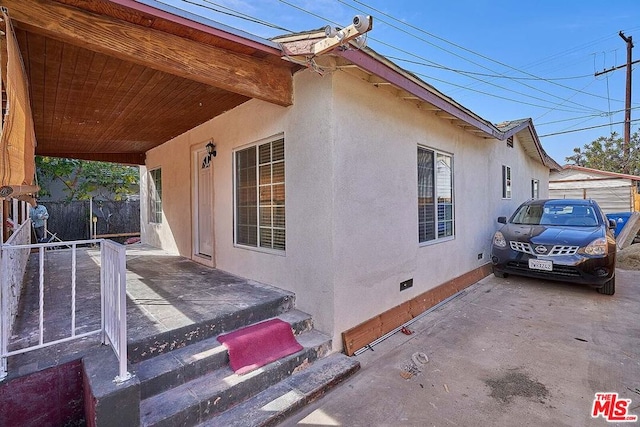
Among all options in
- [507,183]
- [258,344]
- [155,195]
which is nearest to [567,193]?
[507,183]

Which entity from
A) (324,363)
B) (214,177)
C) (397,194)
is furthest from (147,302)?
(397,194)

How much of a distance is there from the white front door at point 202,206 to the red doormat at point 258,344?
116 inches

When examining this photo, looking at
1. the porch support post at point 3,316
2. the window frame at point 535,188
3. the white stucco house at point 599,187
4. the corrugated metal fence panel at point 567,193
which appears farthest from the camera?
the corrugated metal fence panel at point 567,193

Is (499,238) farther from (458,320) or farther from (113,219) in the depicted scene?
(113,219)

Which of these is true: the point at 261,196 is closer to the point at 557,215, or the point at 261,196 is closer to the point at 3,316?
the point at 3,316

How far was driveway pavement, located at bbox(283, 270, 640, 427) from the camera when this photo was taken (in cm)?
245

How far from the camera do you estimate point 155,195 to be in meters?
8.51

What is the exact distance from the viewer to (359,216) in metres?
3.64

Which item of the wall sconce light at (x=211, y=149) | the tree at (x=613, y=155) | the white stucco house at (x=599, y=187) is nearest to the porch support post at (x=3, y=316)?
the wall sconce light at (x=211, y=149)

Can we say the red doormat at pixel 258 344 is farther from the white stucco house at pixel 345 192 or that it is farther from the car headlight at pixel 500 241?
the car headlight at pixel 500 241

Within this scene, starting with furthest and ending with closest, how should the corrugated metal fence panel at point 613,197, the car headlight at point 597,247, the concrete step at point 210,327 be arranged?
the corrugated metal fence panel at point 613,197
the car headlight at point 597,247
the concrete step at point 210,327

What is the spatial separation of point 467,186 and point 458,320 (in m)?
2.87

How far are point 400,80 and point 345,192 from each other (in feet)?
Answer: 4.94

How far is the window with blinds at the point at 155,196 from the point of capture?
26.7 feet
